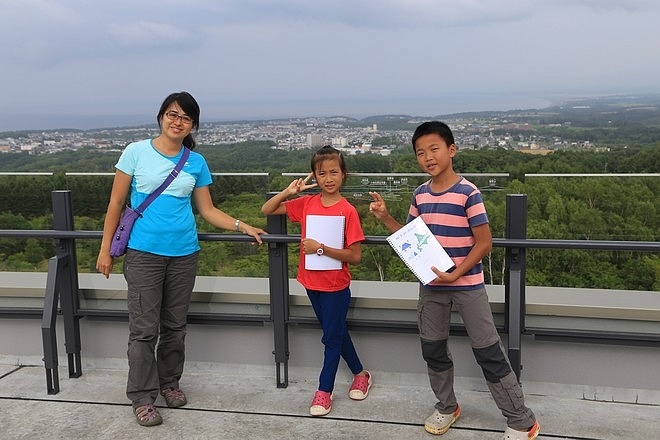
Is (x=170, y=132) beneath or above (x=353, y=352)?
above

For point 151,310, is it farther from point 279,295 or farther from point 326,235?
point 326,235

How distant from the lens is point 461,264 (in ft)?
9.55

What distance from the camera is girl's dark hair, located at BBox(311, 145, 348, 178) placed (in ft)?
10.7

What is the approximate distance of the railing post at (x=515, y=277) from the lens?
3.43 meters

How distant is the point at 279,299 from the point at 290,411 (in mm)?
665

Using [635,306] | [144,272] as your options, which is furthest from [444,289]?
[144,272]

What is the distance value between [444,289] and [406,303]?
835 mm

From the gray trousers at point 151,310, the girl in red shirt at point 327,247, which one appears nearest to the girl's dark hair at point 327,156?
the girl in red shirt at point 327,247

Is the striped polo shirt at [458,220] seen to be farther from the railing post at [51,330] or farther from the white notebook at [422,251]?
the railing post at [51,330]

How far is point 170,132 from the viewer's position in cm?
327

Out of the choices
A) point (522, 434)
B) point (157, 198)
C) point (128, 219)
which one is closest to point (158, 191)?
point (157, 198)

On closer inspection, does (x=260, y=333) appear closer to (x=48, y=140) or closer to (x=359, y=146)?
(x=359, y=146)

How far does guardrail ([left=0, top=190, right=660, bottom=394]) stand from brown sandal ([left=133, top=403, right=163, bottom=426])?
71 centimetres

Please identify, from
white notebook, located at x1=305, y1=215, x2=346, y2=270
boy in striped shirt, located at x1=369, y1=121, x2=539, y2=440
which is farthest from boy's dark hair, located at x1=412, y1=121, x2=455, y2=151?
white notebook, located at x1=305, y1=215, x2=346, y2=270
